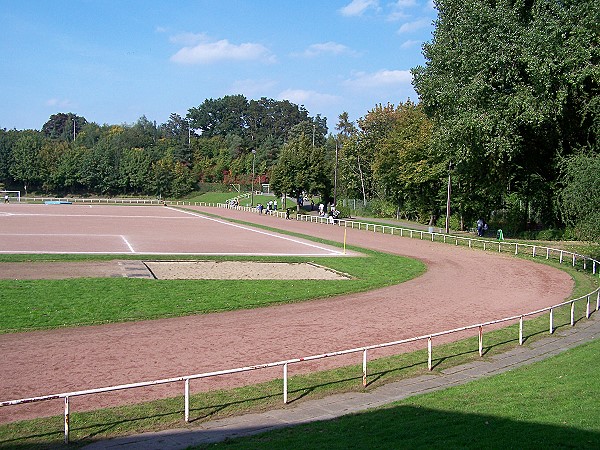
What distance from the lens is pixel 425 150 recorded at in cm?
6069

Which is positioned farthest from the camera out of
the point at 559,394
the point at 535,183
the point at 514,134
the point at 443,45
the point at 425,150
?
the point at 425,150

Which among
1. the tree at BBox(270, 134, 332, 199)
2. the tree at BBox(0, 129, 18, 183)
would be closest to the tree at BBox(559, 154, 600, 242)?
the tree at BBox(270, 134, 332, 199)

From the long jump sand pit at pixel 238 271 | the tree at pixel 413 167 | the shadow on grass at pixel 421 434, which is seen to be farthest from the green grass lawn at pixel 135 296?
the tree at pixel 413 167

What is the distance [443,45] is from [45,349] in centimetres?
3386

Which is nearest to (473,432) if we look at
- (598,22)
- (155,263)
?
(155,263)

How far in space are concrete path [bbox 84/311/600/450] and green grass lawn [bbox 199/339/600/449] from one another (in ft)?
1.59

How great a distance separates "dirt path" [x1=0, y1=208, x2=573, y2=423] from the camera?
12445 mm

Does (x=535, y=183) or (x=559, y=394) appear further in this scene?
(x=535, y=183)

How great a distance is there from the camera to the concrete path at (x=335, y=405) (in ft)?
29.9

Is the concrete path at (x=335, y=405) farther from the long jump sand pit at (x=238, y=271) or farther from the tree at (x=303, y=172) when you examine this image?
the tree at (x=303, y=172)

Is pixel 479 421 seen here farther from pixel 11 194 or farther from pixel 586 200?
pixel 11 194

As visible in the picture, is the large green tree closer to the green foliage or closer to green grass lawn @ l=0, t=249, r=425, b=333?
green grass lawn @ l=0, t=249, r=425, b=333

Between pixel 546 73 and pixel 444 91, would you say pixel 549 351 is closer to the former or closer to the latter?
pixel 546 73

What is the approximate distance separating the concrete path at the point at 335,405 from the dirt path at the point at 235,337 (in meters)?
2.10
